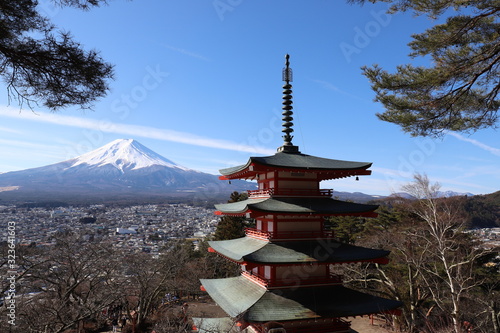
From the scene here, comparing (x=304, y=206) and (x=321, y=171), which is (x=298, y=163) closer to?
(x=321, y=171)

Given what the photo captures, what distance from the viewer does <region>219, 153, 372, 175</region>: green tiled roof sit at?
1155cm

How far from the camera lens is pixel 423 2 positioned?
22.7 ft

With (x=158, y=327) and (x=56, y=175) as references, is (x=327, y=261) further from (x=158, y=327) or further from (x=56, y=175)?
(x=56, y=175)

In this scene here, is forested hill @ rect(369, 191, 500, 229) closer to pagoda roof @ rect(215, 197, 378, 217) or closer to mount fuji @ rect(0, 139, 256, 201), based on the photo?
pagoda roof @ rect(215, 197, 378, 217)

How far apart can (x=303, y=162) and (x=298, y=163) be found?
0.32 meters

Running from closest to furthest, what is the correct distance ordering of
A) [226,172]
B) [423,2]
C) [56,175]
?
[423,2] → [226,172] → [56,175]

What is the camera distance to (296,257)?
10.9 meters

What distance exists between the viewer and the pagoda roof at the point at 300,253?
420 inches

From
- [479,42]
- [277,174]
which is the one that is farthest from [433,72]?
[277,174]

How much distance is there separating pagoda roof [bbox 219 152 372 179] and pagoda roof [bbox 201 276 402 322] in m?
4.47

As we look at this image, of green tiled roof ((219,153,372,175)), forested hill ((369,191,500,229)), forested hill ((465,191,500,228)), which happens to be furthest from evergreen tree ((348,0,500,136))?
forested hill ((465,191,500,228))

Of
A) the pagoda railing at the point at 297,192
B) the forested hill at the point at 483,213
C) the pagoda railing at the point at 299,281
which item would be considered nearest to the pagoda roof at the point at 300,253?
the pagoda railing at the point at 299,281

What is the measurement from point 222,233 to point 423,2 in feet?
99.9

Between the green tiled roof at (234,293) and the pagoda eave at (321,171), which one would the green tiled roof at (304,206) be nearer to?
the pagoda eave at (321,171)
